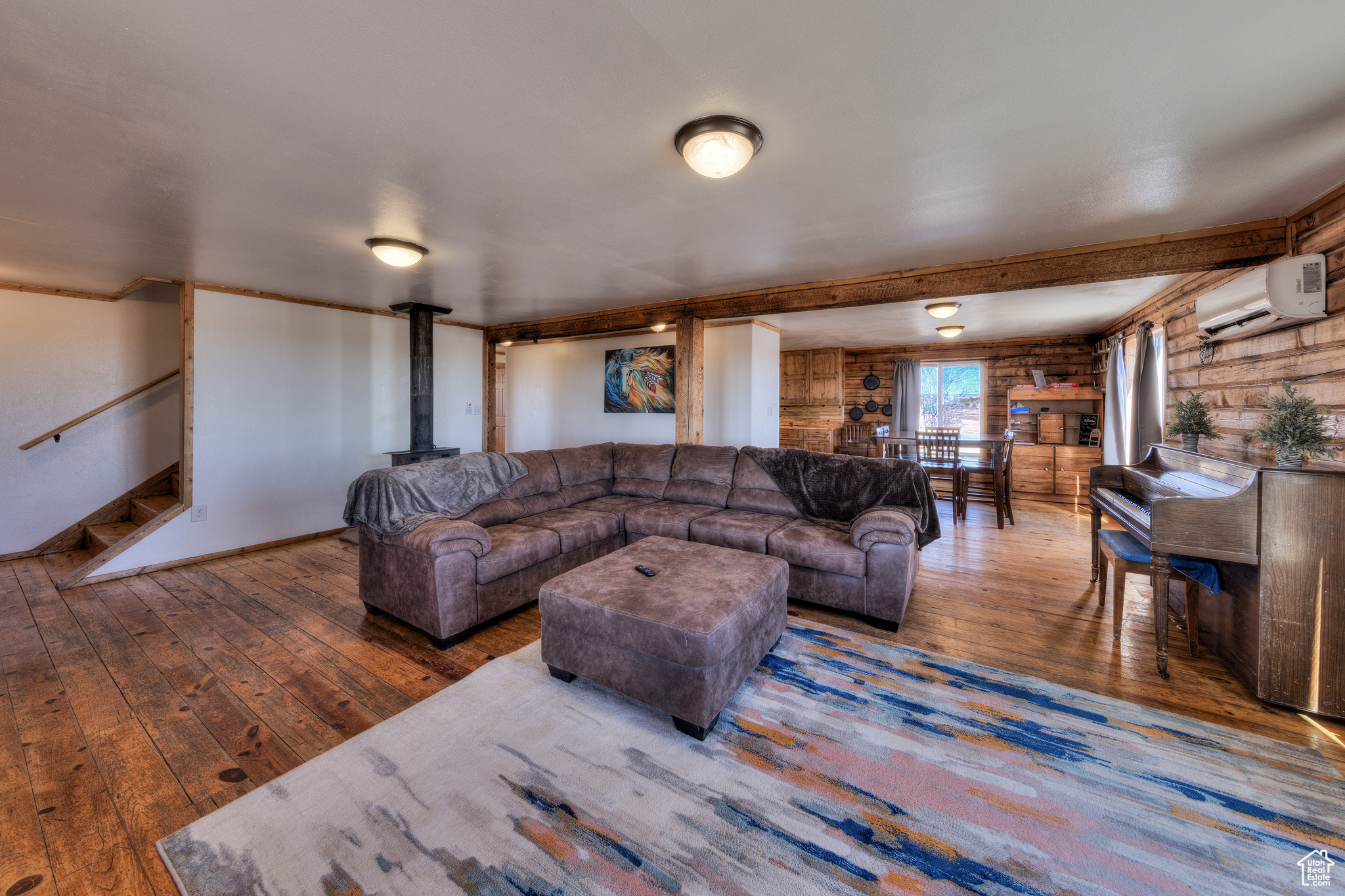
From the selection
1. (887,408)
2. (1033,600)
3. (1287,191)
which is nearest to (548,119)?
(1287,191)

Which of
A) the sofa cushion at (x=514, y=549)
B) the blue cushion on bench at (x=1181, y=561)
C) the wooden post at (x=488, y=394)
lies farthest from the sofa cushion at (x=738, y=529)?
the wooden post at (x=488, y=394)

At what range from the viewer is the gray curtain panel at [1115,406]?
5.50 m

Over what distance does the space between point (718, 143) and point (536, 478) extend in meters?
2.78

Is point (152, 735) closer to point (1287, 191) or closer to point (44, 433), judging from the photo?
point (44, 433)

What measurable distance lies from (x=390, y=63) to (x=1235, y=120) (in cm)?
297

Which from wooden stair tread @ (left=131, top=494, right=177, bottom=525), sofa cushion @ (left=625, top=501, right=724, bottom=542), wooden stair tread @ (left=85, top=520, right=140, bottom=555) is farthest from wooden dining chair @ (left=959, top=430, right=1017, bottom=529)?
wooden stair tread @ (left=85, top=520, right=140, bottom=555)

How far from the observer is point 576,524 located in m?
3.43

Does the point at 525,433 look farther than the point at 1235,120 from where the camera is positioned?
Yes

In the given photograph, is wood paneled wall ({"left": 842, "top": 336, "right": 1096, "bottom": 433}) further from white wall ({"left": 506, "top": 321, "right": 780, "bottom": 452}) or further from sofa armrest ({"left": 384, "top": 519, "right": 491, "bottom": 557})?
sofa armrest ({"left": 384, "top": 519, "right": 491, "bottom": 557})

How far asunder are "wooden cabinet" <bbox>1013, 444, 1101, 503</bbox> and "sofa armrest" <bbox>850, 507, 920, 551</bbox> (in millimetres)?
4703

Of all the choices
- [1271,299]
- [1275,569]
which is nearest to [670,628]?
[1275,569]

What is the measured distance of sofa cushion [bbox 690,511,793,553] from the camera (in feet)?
10.6

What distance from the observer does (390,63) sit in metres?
1.51

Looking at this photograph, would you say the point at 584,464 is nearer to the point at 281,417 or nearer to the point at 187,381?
the point at 281,417
